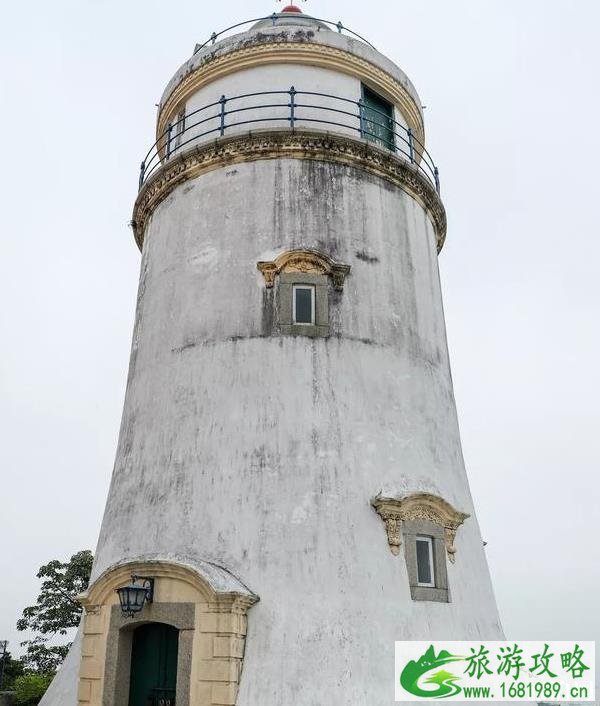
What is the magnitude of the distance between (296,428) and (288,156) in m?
5.72

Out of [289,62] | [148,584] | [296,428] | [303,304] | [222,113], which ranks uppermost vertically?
[289,62]

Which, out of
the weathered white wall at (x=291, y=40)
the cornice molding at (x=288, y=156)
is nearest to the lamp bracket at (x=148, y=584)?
the cornice molding at (x=288, y=156)

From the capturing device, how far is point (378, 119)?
16969 mm

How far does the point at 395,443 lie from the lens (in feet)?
41.9

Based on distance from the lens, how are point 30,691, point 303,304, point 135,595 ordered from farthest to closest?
point 30,691
point 303,304
point 135,595

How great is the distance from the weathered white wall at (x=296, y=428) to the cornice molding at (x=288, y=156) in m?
0.22

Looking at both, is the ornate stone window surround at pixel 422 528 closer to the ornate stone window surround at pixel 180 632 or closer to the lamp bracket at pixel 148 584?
the ornate stone window surround at pixel 180 632

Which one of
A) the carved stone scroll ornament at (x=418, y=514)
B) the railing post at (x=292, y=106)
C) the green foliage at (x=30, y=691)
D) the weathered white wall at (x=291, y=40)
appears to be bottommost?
the green foliage at (x=30, y=691)

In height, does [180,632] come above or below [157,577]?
below

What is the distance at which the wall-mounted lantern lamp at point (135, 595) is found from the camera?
11.0m

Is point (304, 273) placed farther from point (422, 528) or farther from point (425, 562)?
point (425, 562)

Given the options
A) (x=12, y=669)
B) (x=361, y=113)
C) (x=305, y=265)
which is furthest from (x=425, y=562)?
(x=12, y=669)

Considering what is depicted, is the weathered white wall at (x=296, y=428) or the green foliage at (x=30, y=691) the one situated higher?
the weathered white wall at (x=296, y=428)

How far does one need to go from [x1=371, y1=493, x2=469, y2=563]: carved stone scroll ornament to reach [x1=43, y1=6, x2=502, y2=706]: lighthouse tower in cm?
4
